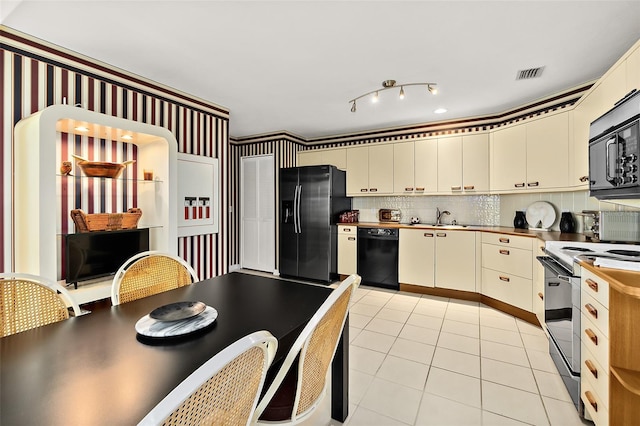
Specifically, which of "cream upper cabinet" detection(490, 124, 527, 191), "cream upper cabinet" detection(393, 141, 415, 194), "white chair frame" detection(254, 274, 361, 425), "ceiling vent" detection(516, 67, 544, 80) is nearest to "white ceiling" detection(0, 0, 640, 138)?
"ceiling vent" detection(516, 67, 544, 80)

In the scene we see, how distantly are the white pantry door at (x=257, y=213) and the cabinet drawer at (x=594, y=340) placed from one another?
4112 mm

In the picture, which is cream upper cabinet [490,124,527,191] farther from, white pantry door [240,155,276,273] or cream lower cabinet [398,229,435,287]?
white pantry door [240,155,276,273]

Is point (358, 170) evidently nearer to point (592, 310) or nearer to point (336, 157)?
point (336, 157)

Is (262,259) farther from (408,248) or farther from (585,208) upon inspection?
(585,208)

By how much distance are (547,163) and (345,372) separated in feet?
9.92

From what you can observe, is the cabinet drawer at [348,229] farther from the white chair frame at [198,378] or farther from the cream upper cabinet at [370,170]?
the white chair frame at [198,378]

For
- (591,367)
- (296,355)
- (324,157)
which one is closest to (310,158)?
(324,157)

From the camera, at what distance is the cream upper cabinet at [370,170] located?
458cm

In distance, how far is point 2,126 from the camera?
2088 millimetres

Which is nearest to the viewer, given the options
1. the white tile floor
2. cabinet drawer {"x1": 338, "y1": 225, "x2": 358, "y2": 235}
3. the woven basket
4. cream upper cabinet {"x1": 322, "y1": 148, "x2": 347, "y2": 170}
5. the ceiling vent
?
the white tile floor

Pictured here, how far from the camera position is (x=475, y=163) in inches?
156

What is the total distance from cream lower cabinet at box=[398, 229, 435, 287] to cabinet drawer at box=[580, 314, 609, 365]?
2.24 metres

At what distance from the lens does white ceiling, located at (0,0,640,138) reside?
1.91 meters

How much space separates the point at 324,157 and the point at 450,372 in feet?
12.1
